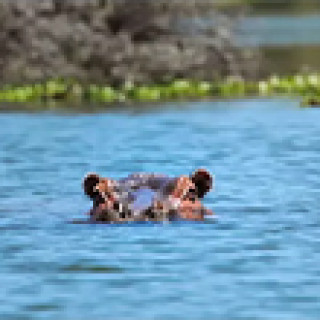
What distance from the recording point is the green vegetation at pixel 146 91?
30.2 metres

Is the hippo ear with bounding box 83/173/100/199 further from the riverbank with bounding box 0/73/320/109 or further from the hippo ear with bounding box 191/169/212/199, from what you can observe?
the riverbank with bounding box 0/73/320/109

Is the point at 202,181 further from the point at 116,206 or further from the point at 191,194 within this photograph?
the point at 116,206

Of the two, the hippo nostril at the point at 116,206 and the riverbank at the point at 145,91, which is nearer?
the hippo nostril at the point at 116,206

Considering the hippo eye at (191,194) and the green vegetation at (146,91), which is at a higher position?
the green vegetation at (146,91)

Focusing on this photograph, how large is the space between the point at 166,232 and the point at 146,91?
15.2 meters

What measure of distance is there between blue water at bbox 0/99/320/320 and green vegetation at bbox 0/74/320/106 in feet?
12.6

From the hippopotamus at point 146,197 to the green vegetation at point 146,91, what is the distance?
13791 millimetres

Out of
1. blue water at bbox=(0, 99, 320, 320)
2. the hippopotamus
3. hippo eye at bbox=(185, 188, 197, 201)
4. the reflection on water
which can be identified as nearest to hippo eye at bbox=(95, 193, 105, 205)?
the hippopotamus

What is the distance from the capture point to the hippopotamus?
1575cm

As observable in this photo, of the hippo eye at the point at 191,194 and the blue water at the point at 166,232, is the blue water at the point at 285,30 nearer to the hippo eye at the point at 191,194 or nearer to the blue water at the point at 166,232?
the blue water at the point at 166,232

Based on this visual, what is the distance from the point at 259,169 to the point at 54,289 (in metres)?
8.17

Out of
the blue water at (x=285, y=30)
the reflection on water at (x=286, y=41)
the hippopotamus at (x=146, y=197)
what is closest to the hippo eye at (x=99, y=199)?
the hippopotamus at (x=146, y=197)

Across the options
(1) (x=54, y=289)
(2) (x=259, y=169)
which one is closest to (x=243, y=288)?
(1) (x=54, y=289)

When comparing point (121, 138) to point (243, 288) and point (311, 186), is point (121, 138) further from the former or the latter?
point (243, 288)
